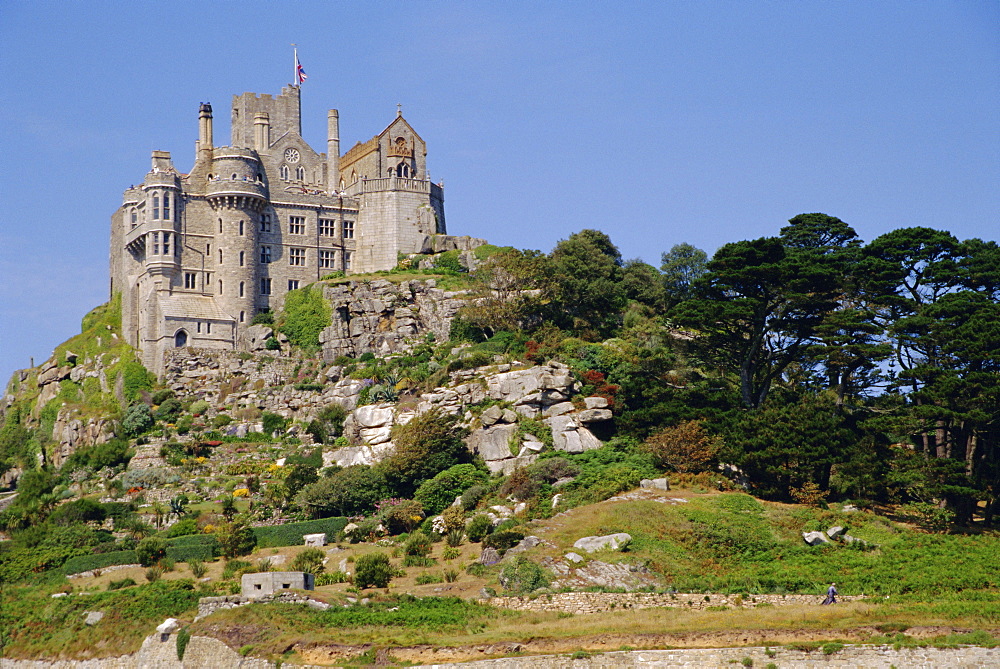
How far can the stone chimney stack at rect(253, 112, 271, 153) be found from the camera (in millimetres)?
99125

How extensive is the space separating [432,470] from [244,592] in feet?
61.1

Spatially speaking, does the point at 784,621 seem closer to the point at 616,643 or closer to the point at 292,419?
the point at 616,643

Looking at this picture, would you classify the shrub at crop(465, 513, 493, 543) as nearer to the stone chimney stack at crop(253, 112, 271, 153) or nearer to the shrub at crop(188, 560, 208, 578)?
the shrub at crop(188, 560, 208, 578)

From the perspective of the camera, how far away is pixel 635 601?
5084 cm

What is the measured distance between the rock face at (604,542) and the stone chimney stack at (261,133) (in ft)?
169

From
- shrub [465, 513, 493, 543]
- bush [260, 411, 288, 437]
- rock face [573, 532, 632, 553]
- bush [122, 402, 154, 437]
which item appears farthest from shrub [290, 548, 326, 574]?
bush [122, 402, 154, 437]

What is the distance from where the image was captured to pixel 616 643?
44.2 metres

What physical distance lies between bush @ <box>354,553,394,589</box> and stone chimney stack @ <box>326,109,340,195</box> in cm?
4886

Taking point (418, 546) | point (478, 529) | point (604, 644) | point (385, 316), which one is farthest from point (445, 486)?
point (604, 644)

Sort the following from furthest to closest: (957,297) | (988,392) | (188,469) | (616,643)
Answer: (188,469) → (957,297) → (988,392) → (616,643)

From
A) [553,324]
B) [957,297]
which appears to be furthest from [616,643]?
[553,324]

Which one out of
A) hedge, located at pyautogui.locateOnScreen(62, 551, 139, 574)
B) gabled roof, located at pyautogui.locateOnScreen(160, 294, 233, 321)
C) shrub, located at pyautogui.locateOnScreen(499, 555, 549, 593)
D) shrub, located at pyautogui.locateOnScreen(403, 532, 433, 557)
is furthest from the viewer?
gabled roof, located at pyautogui.locateOnScreen(160, 294, 233, 321)

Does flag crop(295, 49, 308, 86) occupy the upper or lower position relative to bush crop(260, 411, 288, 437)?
upper

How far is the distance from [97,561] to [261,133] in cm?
4399
